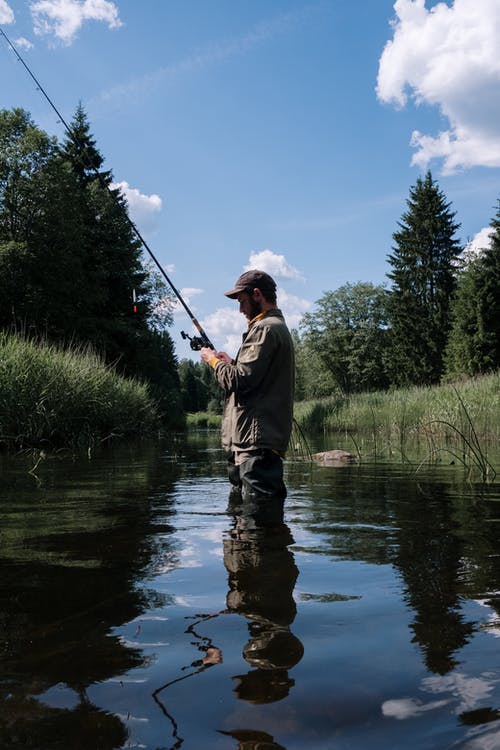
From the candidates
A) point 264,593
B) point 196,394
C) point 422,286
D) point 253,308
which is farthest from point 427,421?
point 196,394

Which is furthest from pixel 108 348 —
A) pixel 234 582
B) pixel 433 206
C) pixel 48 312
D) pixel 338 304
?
pixel 234 582

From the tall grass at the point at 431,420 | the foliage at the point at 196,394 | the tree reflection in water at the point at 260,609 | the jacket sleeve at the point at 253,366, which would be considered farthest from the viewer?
the foliage at the point at 196,394

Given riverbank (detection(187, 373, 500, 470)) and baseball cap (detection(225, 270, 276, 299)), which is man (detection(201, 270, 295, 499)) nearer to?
baseball cap (detection(225, 270, 276, 299))

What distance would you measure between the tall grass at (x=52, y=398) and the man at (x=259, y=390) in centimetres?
782

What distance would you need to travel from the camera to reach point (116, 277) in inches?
1827

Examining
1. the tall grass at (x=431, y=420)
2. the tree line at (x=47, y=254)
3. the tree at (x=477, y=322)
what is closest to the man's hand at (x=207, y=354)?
the tall grass at (x=431, y=420)

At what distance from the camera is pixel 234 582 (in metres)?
3.14

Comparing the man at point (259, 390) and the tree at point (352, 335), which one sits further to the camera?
the tree at point (352, 335)

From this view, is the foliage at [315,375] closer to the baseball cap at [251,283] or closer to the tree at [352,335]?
the tree at [352,335]

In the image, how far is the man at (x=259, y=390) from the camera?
4840mm

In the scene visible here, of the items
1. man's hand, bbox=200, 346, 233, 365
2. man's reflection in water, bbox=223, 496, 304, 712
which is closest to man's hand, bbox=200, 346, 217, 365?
man's hand, bbox=200, 346, 233, 365

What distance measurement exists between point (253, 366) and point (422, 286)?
50550 mm

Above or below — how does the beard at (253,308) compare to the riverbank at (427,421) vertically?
above

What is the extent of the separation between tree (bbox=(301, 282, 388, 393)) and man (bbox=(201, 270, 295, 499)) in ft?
204
